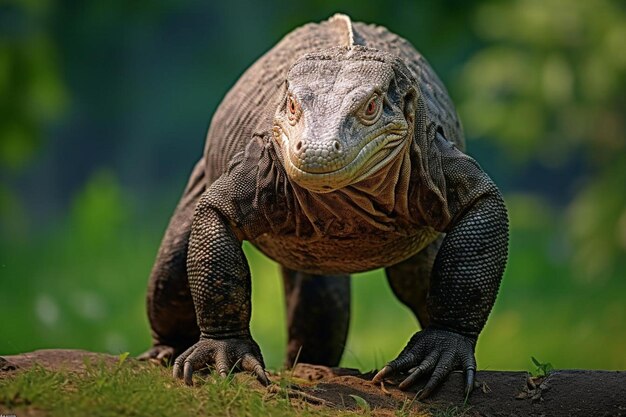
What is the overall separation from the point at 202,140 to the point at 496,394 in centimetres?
1295

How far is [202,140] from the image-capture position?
60.3 ft

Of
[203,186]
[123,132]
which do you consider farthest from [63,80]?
[203,186]

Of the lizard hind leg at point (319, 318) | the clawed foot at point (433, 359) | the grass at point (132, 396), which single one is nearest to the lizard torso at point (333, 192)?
the clawed foot at point (433, 359)

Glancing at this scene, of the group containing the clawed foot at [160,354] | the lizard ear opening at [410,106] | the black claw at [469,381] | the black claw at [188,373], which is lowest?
the black claw at [188,373]

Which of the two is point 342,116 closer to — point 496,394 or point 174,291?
point 496,394

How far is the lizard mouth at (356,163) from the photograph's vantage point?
523cm

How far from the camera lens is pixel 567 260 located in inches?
594

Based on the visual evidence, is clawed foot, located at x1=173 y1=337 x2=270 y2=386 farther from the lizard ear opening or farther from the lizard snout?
the lizard ear opening

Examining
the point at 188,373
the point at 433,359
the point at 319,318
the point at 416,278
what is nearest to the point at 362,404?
the point at 433,359

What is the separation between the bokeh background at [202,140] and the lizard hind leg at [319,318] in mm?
3057

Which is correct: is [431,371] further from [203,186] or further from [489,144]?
[489,144]

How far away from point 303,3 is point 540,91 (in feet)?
12.6

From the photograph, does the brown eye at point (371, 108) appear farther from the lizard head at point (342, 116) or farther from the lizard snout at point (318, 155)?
the lizard snout at point (318, 155)

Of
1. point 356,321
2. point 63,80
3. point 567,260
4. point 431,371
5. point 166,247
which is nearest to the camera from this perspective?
point 431,371
